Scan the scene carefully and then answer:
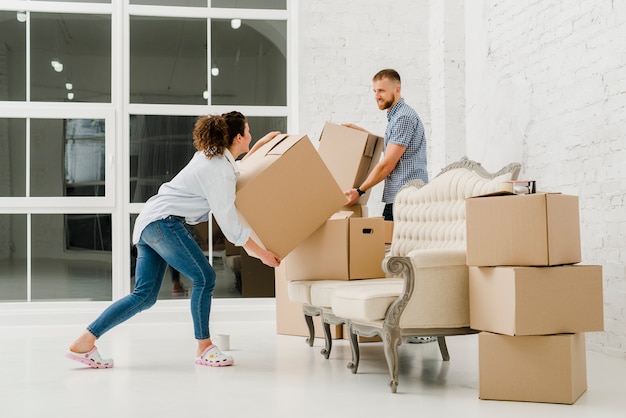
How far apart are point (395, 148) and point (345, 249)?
0.86m

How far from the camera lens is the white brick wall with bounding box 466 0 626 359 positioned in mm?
3852

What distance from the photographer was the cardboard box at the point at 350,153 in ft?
14.5

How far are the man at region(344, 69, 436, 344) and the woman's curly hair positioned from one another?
0.98 meters

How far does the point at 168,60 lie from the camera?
606 centimetres

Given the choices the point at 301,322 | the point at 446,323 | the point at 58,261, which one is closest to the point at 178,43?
the point at 58,261

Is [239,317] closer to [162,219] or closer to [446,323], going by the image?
[162,219]

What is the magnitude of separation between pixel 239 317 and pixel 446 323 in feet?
9.99

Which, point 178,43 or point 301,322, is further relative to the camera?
point 178,43

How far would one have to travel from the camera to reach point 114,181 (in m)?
5.89

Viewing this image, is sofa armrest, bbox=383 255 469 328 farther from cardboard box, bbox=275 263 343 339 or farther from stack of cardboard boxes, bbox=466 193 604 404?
cardboard box, bbox=275 263 343 339

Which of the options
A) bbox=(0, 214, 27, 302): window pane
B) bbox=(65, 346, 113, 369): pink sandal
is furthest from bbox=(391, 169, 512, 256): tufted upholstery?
bbox=(0, 214, 27, 302): window pane

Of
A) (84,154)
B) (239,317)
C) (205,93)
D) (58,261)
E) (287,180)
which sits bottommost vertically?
(239,317)

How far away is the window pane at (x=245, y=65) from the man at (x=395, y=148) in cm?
177

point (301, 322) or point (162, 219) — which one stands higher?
point (162, 219)
